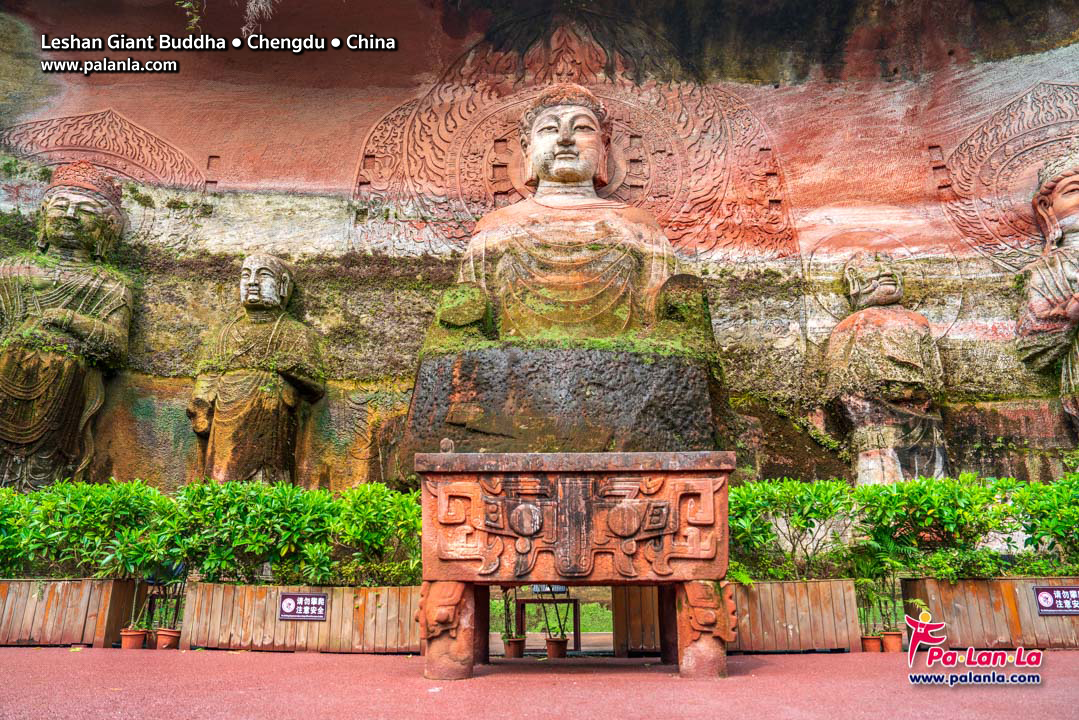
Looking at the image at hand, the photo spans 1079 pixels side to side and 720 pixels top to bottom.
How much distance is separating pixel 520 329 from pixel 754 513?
2020mm

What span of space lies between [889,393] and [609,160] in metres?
3.42

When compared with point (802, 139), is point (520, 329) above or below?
below

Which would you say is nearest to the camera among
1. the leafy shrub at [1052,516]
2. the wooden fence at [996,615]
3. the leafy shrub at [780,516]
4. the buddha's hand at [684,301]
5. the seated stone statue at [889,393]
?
the wooden fence at [996,615]

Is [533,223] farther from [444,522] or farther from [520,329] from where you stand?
[444,522]

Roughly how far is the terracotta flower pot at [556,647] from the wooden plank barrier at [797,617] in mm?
985

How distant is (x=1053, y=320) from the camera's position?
757 cm

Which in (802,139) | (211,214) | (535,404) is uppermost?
(802,139)

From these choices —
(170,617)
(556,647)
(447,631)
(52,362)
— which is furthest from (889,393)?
(52,362)

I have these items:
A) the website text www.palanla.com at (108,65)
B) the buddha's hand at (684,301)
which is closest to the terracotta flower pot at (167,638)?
the buddha's hand at (684,301)

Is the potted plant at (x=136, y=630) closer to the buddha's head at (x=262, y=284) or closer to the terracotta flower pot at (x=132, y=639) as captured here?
the terracotta flower pot at (x=132, y=639)

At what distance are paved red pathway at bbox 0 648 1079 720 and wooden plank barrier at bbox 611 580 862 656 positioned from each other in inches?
14.2

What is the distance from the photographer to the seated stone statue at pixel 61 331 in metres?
6.93

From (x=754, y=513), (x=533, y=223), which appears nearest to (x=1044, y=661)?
(x=754, y=513)

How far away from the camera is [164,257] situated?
28.0ft
